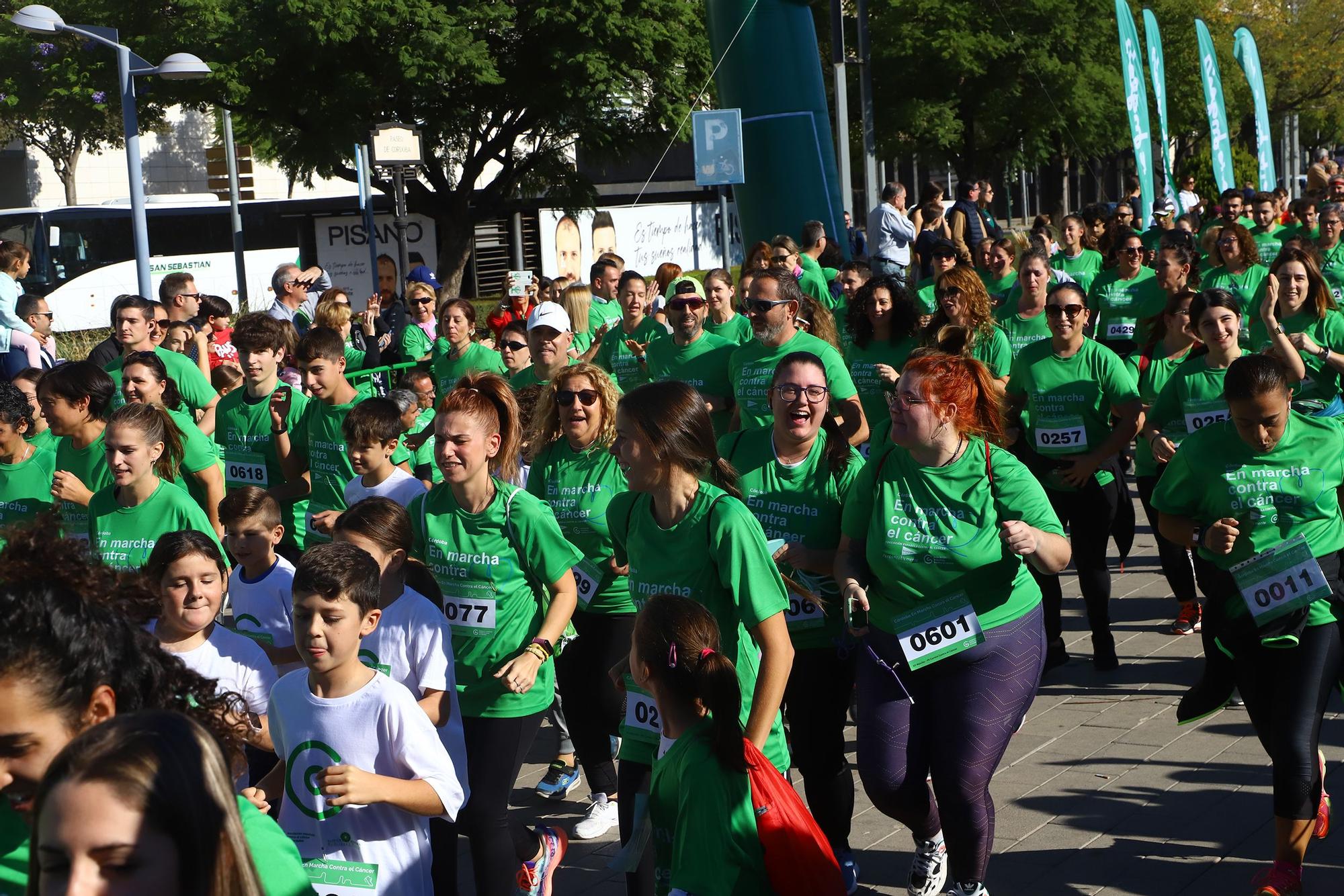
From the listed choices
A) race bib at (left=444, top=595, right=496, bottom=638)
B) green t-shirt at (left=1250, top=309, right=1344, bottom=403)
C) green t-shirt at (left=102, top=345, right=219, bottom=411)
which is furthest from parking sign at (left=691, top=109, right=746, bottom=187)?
race bib at (left=444, top=595, right=496, bottom=638)

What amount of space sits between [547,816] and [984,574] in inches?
96.0

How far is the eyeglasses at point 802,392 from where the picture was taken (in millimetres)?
4941

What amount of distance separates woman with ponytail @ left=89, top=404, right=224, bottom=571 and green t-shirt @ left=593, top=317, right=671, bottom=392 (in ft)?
15.0

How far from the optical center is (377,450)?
19.1ft

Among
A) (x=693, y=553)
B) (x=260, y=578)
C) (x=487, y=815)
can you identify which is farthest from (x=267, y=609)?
(x=693, y=553)

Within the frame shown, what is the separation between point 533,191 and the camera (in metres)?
36.2

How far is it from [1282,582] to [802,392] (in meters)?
1.62

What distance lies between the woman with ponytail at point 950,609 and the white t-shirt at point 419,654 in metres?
1.21

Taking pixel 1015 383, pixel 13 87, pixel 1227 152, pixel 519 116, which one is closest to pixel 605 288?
pixel 1015 383

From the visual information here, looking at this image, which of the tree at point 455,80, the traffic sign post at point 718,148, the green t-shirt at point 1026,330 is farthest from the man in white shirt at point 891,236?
the tree at point 455,80

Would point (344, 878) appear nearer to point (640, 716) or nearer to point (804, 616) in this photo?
point (640, 716)

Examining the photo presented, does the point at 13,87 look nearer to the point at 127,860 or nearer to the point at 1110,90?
the point at 1110,90

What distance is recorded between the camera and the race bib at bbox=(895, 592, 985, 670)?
4.41 m

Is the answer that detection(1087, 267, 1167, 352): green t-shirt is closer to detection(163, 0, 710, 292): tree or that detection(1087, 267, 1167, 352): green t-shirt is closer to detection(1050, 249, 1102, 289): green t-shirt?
detection(1050, 249, 1102, 289): green t-shirt
